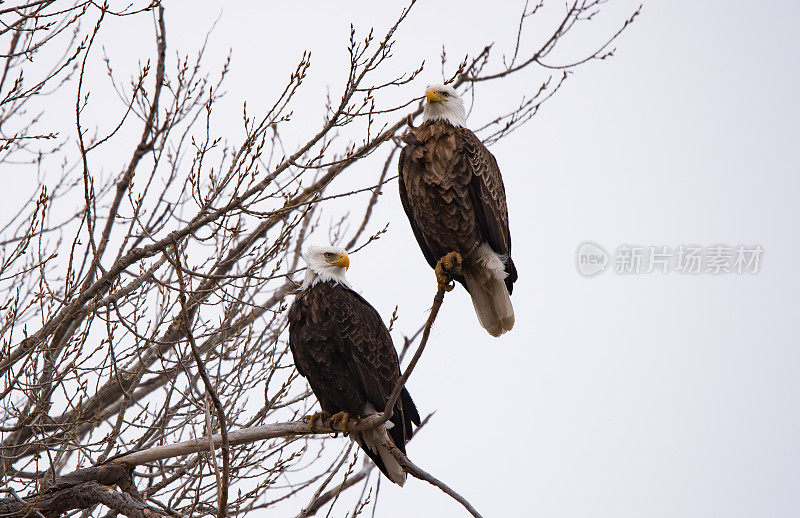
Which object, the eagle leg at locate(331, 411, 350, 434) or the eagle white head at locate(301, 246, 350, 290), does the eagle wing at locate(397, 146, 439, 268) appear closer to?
the eagle white head at locate(301, 246, 350, 290)

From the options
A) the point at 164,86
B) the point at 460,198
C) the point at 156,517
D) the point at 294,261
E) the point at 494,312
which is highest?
the point at 164,86

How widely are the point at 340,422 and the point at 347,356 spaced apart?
40 centimetres

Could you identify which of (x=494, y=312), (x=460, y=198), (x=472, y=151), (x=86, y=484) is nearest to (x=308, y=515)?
(x=86, y=484)

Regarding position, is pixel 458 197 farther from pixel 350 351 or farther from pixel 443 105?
pixel 350 351

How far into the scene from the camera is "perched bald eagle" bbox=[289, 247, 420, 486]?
4309 mm

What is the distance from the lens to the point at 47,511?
351 centimetres

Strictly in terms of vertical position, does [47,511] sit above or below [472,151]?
below

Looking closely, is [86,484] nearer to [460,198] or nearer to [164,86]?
[460,198]

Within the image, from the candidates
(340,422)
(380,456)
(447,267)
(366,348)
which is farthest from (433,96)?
(380,456)

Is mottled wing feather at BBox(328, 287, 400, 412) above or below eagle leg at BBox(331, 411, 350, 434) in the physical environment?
above

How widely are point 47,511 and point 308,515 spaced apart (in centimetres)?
133

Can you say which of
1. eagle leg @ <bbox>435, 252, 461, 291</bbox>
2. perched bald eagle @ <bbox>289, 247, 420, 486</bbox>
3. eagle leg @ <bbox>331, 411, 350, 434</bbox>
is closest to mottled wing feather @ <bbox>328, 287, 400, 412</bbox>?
perched bald eagle @ <bbox>289, 247, 420, 486</bbox>

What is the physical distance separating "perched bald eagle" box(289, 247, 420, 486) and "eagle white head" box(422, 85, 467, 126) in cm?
123

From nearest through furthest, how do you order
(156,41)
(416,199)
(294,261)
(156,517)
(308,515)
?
(156,517)
(308,515)
(416,199)
(156,41)
(294,261)
